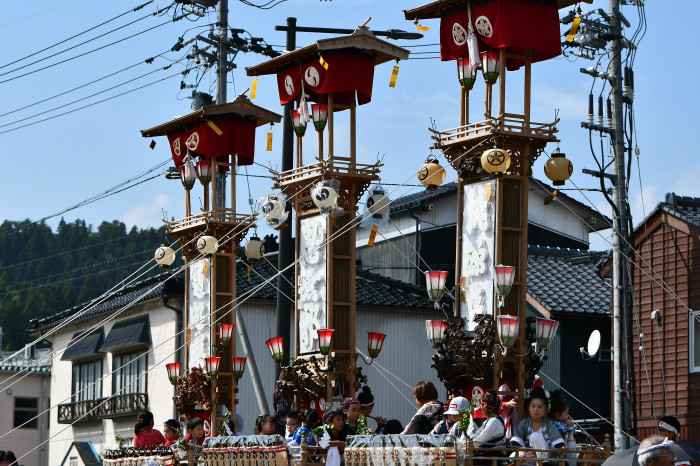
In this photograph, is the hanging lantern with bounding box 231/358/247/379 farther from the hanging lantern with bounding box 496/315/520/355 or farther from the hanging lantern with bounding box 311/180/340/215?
the hanging lantern with bounding box 496/315/520/355

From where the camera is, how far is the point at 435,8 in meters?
18.2

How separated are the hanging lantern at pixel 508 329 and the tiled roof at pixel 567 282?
1155 centimetres

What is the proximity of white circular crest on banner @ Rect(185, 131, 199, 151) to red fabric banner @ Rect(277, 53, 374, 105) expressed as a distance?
3966mm

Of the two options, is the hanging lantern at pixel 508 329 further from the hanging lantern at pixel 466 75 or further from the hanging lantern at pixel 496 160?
the hanging lantern at pixel 466 75

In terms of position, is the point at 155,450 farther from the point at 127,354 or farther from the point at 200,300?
the point at 127,354

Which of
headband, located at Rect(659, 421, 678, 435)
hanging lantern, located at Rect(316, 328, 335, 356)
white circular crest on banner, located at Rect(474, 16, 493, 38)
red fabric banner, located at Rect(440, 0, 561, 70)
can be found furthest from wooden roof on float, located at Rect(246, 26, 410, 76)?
headband, located at Rect(659, 421, 678, 435)

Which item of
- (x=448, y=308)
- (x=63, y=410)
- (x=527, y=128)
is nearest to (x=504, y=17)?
(x=527, y=128)

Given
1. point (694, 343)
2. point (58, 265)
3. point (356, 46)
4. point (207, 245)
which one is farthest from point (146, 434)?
point (58, 265)

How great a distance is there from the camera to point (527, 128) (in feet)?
55.3

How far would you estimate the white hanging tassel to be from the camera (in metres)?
17.3

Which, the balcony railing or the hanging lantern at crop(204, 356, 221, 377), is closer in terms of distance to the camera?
the hanging lantern at crop(204, 356, 221, 377)

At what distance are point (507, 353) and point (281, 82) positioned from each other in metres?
7.68

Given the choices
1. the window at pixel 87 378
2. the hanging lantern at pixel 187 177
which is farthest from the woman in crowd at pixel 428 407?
the window at pixel 87 378

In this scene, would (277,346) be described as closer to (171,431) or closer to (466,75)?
(171,431)
